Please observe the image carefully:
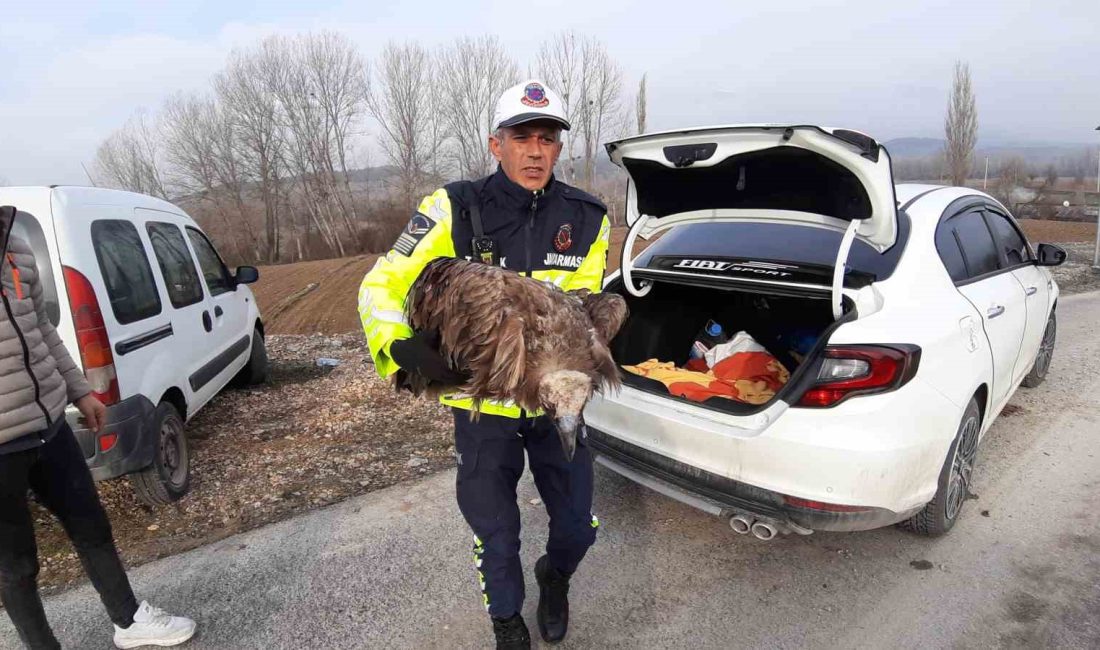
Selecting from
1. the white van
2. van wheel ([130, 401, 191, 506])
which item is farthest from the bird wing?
van wheel ([130, 401, 191, 506])

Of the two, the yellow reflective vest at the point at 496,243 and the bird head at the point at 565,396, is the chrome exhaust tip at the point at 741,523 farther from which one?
the bird head at the point at 565,396

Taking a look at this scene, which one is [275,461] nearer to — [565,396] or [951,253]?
[565,396]

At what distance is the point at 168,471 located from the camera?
12.7ft

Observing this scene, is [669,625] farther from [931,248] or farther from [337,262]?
[337,262]

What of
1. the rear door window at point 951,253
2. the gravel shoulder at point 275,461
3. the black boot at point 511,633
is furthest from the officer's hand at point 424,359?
the rear door window at point 951,253

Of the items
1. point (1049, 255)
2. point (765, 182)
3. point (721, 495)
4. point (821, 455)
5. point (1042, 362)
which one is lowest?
point (1042, 362)

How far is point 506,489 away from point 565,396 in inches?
29.5

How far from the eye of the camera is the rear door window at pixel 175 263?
4.38 metres

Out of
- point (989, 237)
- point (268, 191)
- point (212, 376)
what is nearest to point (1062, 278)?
point (989, 237)

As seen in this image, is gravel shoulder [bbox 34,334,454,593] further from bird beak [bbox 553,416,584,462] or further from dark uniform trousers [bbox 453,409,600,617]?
bird beak [bbox 553,416,584,462]

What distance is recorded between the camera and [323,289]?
17812 millimetres

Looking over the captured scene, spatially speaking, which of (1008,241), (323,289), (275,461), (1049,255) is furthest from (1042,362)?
(323,289)

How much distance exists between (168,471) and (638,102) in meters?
33.9

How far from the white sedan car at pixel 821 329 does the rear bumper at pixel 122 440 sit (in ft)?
8.65
